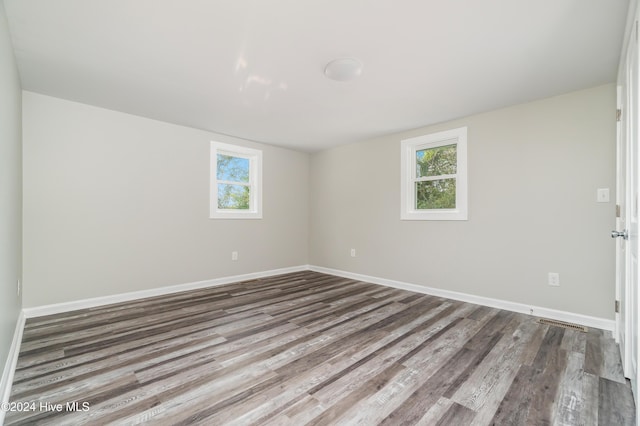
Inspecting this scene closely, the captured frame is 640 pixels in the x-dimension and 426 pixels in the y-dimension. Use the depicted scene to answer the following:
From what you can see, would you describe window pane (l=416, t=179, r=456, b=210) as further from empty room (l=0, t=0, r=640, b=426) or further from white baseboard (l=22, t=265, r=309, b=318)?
white baseboard (l=22, t=265, r=309, b=318)

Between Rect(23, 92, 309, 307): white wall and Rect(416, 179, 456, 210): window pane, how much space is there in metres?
2.67

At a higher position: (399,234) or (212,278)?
(399,234)

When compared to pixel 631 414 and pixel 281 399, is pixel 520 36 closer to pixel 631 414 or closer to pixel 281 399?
pixel 631 414

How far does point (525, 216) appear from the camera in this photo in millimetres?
3049

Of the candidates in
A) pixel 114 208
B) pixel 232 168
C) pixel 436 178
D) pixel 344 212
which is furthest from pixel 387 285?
pixel 114 208

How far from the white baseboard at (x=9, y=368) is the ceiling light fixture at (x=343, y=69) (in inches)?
115

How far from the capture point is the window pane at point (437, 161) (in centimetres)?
372

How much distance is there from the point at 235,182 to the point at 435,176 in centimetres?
301

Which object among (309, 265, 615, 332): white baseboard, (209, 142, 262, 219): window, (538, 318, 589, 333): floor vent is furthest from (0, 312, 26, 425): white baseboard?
(538, 318, 589, 333): floor vent

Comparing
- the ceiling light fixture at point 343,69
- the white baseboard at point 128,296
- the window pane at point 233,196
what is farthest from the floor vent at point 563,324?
the window pane at point 233,196

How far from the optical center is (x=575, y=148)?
2.77m

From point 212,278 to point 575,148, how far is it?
4607 millimetres

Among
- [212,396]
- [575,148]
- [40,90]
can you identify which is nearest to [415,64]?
[575,148]

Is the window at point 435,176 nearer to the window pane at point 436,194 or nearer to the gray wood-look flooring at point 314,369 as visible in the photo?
the window pane at point 436,194
